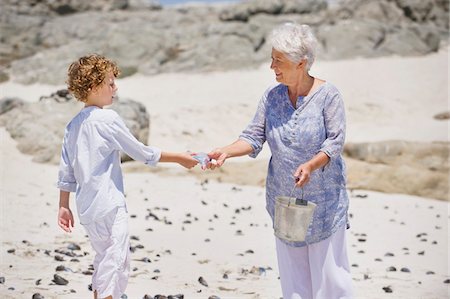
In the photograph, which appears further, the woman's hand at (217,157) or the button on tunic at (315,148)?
the woman's hand at (217,157)

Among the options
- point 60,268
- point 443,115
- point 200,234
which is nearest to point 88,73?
point 60,268

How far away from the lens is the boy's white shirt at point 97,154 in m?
4.01

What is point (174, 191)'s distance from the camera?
10.4m

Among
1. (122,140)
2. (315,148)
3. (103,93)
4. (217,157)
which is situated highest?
(103,93)

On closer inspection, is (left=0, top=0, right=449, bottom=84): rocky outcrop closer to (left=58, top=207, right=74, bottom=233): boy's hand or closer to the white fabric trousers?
(left=58, top=207, right=74, bottom=233): boy's hand

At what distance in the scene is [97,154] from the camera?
13.2 feet

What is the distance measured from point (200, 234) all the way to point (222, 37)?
2191 centimetres

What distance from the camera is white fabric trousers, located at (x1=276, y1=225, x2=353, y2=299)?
4.16m

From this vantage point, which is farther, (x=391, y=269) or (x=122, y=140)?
(x=391, y=269)

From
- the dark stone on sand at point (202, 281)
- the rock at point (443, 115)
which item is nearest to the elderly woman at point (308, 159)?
the dark stone on sand at point (202, 281)

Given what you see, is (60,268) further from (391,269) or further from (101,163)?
(391,269)

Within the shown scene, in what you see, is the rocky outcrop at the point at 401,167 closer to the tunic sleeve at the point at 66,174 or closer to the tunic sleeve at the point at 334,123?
the tunic sleeve at the point at 334,123

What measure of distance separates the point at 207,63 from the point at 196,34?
14.9 ft

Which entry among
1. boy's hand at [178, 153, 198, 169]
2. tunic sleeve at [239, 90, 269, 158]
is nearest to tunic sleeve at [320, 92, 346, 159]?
tunic sleeve at [239, 90, 269, 158]
